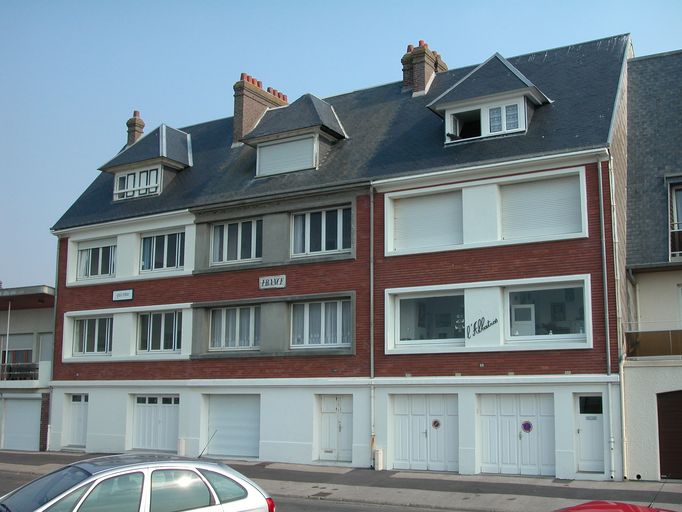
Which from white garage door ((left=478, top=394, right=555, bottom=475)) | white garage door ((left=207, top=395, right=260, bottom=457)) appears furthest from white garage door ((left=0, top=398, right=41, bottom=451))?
white garage door ((left=478, top=394, right=555, bottom=475))

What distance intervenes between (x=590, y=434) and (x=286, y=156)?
42.1 feet

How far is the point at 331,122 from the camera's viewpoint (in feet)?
86.5

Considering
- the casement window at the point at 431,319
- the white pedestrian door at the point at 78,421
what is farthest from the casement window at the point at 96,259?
the casement window at the point at 431,319

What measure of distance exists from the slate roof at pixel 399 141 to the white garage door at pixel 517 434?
636 cm

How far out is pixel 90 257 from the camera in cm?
2977

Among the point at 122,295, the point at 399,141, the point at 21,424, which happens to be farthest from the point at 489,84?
the point at 21,424

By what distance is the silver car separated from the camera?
25.0ft

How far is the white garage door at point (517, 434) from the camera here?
19.9 m

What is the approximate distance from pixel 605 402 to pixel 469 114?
9043 millimetres

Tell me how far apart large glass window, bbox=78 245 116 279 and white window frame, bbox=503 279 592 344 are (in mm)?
14963

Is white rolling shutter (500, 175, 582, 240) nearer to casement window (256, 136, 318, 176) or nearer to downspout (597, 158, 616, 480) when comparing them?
downspout (597, 158, 616, 480)

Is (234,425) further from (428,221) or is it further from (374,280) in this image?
(428,221)

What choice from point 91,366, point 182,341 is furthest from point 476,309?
point 91,366

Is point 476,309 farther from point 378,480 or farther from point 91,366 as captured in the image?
point 91,366
